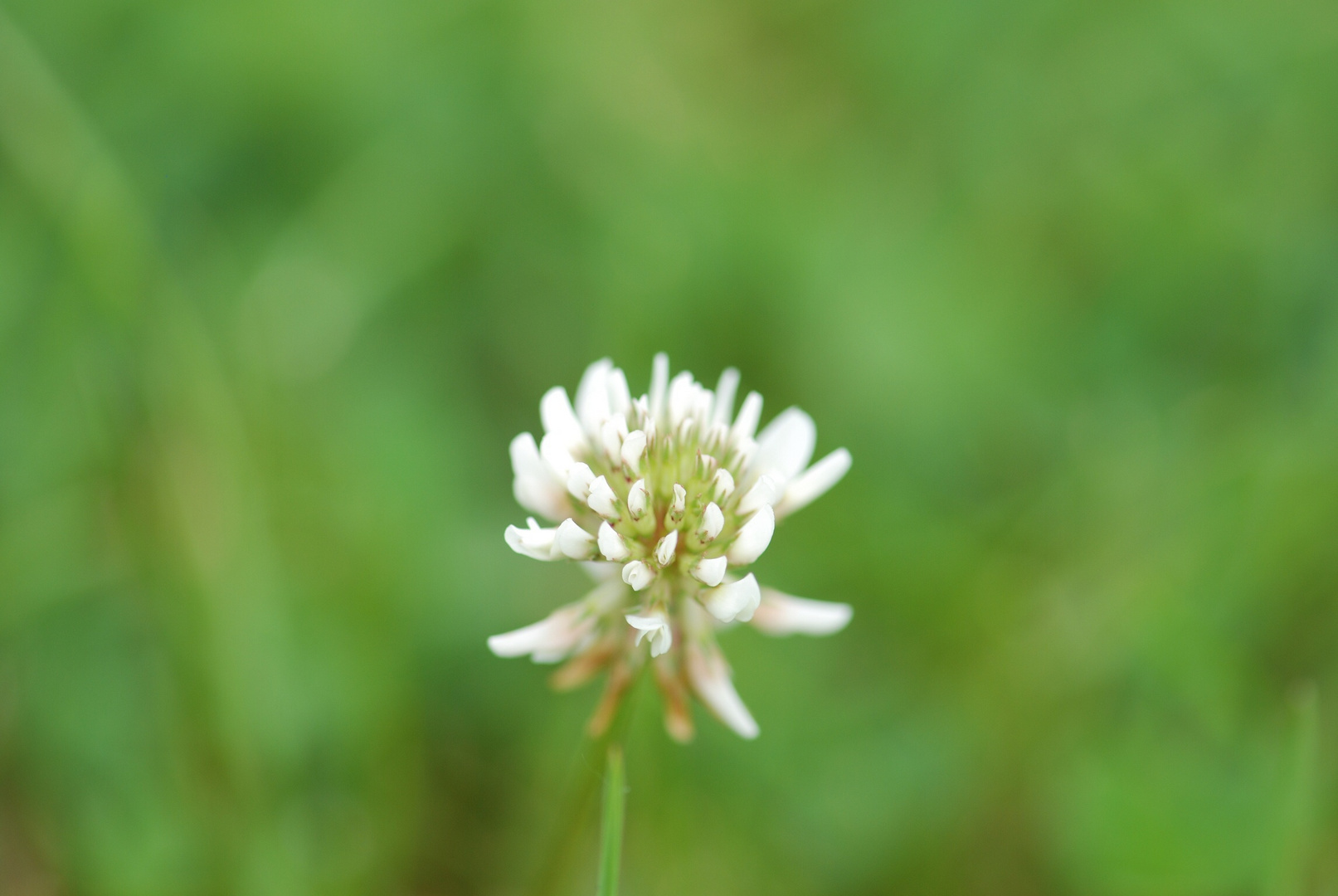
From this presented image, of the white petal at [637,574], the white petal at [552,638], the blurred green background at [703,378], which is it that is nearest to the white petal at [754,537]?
the white petal at [637,574]

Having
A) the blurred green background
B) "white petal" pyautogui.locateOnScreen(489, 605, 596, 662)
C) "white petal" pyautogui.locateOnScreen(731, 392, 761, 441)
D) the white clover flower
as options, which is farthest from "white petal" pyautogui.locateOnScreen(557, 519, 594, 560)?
the blurred green background

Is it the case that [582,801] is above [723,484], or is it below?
below

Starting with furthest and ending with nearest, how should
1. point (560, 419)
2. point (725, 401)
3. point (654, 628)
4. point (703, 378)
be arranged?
1. point (703, 378)
2. point (725, 401)
3. point (560, 419)
4. point (654, 628)

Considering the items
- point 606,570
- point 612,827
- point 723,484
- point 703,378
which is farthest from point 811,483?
point 703,378

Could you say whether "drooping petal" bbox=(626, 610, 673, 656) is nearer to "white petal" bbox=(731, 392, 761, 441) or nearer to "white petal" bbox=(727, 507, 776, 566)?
"white petal" bbox=(727, 507, 776, 566)

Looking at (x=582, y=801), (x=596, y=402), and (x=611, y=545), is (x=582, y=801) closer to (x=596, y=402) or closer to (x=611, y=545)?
(x=611, y=545)

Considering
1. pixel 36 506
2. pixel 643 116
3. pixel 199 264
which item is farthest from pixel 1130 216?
pixel 36 506
